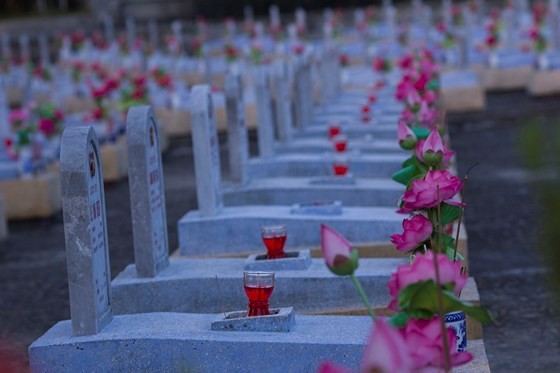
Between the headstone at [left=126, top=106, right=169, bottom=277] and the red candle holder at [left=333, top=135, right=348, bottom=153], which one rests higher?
the headstone at [left=126, top=106, right=169, bottom=277]

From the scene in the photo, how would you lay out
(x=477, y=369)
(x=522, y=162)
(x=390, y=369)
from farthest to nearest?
(x=522, y=162)
(x=477, y=369)
(x=390, y=369)

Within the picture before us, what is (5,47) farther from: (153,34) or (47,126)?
(47,126)

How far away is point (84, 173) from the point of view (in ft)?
21.3

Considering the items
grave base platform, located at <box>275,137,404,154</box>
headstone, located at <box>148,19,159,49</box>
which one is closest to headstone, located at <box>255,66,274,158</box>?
grave base platform, located at <box>275,137,404,154</box>

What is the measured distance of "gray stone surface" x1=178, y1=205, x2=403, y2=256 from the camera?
29.7ft

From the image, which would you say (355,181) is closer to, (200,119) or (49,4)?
(200,119)

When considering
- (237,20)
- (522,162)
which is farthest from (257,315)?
(237,20)

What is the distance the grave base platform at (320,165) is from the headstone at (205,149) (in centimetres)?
229

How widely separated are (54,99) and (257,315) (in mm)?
21129

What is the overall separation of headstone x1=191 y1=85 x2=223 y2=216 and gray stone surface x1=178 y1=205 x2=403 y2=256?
4.6 inches

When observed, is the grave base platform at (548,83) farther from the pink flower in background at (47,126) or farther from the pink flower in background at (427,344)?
the pink flower in background at (427,344)

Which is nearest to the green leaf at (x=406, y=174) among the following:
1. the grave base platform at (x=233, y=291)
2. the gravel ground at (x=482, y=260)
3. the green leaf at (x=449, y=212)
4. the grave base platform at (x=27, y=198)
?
the grave base platform at (x=233, y=291)

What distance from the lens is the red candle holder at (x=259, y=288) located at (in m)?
6.41

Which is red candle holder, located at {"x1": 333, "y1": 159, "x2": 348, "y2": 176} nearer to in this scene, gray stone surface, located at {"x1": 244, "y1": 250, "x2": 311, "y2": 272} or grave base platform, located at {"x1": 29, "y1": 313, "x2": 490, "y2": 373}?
gray stone surface, located at {"x1": 244, "y1": 250, "x2": 311, "y2": 272}
